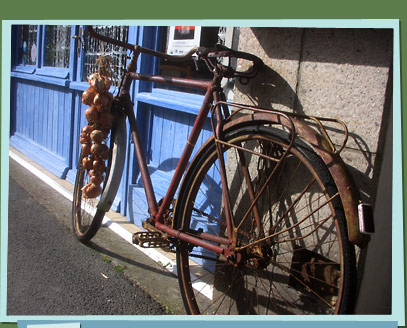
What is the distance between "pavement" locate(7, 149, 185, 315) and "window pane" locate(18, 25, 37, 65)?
100.0 inches

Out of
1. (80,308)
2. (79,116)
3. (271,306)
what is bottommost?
(80,308)

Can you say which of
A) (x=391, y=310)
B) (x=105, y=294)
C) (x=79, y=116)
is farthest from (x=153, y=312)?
(x=79, y=116)

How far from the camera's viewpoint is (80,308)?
2.87m

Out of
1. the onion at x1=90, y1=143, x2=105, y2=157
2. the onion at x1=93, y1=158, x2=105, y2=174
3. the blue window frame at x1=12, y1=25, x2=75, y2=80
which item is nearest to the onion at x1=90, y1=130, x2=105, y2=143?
the onion at x1=90, y1=143, x2=105, y2=157

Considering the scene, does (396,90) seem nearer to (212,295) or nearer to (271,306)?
(271,306)

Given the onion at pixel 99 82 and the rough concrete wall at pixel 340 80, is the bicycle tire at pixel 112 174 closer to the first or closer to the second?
the onion at pixel 99 82

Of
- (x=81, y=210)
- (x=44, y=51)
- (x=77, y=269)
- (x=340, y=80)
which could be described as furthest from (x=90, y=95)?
(x=44, y=51)

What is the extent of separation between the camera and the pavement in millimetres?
2910

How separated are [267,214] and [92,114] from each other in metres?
1.53

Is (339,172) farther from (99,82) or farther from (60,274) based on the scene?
(60,274)

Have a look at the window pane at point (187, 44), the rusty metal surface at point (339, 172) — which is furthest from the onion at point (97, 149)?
the rusty metal surface at point (339, 172)

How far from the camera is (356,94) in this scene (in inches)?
85.7

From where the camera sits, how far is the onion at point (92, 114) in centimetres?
331

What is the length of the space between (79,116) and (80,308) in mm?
2900
